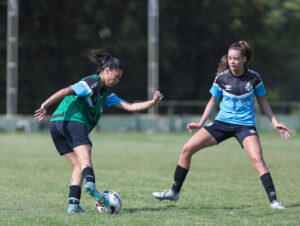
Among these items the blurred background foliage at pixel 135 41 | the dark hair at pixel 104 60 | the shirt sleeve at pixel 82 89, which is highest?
the dark hair at pixel 104 60

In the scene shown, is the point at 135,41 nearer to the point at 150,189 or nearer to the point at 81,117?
the point at 150,189

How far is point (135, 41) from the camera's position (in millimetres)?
35562

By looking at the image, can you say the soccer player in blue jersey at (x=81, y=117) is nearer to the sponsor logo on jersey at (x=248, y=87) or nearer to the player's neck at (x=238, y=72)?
the player's neck at (x=238, y=72)

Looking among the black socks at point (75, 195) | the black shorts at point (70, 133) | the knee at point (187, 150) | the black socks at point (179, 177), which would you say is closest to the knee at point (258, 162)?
the knee at point (187, 150)

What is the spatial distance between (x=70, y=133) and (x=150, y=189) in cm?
275

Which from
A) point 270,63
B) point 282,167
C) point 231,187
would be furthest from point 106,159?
point 270,63

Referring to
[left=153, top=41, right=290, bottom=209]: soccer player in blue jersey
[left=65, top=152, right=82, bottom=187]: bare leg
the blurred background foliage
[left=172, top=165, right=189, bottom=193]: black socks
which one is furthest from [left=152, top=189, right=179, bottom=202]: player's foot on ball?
the blurred background foliage

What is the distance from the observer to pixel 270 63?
139ft

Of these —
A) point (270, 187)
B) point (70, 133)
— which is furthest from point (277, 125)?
point (70, 133)

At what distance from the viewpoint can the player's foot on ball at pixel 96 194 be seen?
6.16 metres

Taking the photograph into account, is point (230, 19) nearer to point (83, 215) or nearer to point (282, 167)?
point (282, 167)

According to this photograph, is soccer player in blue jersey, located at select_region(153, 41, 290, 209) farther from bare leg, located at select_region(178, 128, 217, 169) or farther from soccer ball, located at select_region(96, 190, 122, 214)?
soccer ball, located at select_region(96, 190, 122, 214)

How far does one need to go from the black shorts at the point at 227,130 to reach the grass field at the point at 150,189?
843 mm

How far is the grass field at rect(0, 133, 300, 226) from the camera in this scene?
20.6ft
